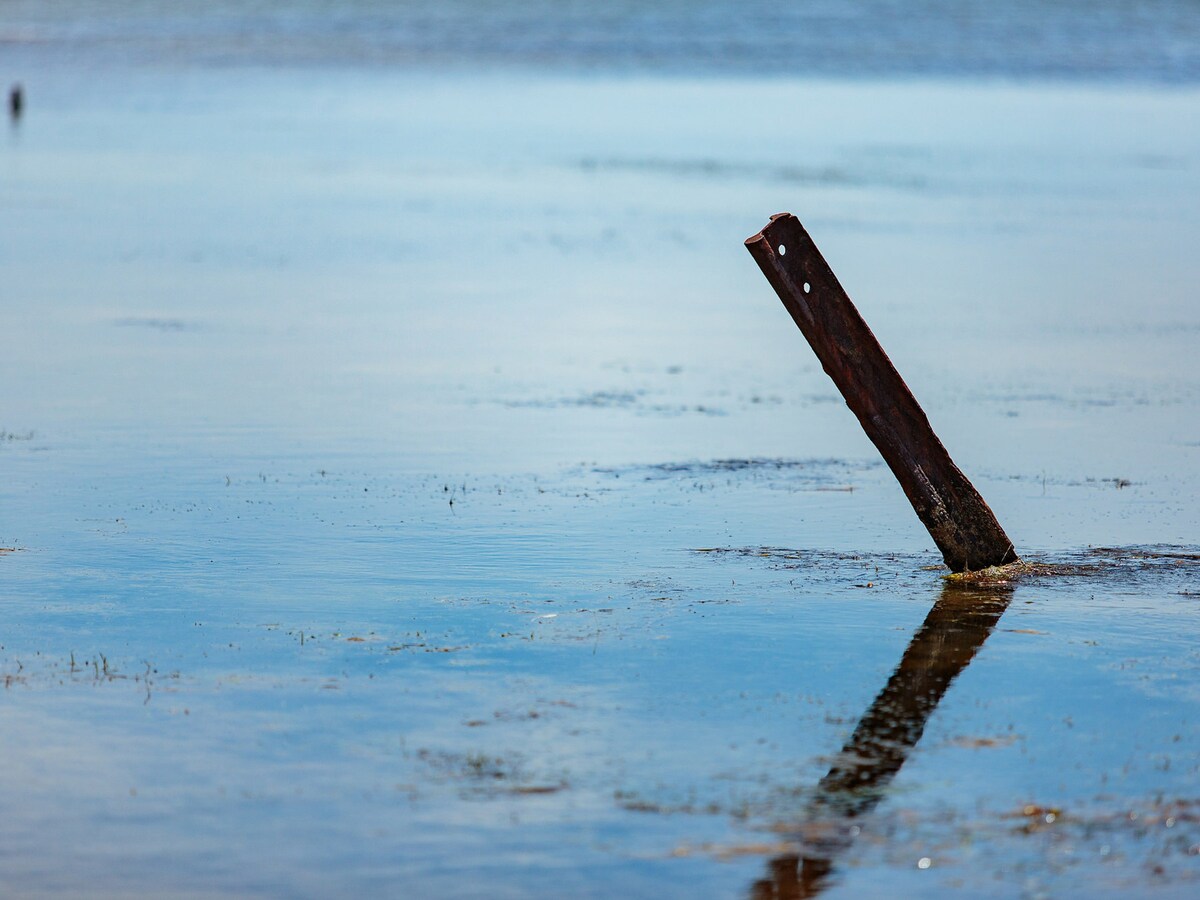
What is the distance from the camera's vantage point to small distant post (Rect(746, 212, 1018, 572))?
10.1 metres

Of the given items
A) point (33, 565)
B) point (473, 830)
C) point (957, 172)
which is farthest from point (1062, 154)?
point (473, 830)

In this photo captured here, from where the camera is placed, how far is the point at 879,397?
1030 cm

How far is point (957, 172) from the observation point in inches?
1535

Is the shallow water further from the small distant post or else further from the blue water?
the blue water

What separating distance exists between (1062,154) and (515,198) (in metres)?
14.9

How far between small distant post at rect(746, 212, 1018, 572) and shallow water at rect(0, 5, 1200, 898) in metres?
0.37

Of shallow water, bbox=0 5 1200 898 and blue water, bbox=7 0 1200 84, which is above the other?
blue water, bbox=7 0 1200 84

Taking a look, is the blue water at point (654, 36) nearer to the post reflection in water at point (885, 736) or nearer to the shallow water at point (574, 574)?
the shallow water at point (574, 574)

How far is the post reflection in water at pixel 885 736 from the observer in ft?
21.5

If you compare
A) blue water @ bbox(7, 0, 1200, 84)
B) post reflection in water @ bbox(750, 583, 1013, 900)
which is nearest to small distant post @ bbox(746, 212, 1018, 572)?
post reflection in water @ bbox(750, 583, 1013, 900)

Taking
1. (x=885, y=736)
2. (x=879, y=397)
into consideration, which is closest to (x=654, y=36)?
(x=879, y=397)

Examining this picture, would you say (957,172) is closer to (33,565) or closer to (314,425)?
(314,425)

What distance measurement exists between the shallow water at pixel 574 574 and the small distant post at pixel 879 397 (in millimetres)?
367

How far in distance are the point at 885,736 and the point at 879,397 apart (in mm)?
2902
